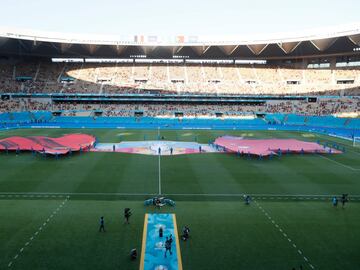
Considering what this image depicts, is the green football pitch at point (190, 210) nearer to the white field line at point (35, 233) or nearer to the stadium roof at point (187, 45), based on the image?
the white field line at point (35, 233)

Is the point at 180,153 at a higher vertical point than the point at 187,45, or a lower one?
lower

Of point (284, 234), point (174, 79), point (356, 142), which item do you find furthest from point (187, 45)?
point (284, 234)

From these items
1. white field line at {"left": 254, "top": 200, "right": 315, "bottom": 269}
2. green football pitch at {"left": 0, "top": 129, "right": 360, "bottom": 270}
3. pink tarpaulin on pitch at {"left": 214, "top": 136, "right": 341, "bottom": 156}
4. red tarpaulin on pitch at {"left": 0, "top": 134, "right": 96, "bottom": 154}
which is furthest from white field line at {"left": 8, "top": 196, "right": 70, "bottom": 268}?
pink tarpaulin on pitch at {"left": 214, "top": 136, "right": 341, "bottom": 156}

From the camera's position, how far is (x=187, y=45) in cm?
8588

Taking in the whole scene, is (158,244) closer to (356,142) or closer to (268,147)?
(268,147)

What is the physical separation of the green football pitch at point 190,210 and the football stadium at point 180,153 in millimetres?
124

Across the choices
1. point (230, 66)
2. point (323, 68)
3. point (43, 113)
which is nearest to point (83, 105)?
point (43, 113)

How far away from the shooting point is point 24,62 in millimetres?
91938

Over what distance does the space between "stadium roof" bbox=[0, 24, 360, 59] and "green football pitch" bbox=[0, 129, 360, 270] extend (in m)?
45.7

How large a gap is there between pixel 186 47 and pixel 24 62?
44.3 metres

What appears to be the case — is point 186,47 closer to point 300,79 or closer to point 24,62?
point 300,79

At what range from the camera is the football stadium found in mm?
18375

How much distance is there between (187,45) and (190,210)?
2693 inches

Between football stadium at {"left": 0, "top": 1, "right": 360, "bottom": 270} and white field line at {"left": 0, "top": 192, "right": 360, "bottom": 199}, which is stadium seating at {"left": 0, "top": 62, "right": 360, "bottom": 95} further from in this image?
white field line at {"left": 0, "top": 192, "right": 360, "bottom": 199}
